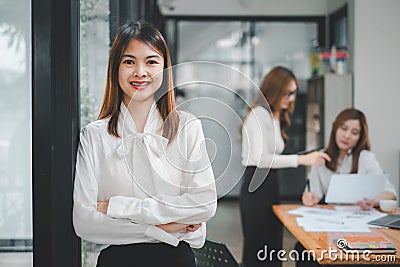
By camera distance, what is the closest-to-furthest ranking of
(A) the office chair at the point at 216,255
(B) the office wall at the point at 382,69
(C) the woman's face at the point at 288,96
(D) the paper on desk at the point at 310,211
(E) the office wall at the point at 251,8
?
(A) the office chair at the point at 216,255
(D) the paper on desk at the point at 310,211
(C) the woman's face at the point at 288,96
(B) the office wall at the point at 382,69
(E) the office wall at the point at 251,8

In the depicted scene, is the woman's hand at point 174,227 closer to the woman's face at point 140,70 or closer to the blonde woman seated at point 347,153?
the woman's face at point 140,70

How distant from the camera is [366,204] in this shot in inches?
110

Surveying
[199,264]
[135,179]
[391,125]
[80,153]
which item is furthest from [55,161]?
[391,125]

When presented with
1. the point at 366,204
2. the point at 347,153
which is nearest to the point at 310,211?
the point at 366,204

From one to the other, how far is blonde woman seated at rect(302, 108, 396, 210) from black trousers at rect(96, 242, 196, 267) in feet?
4.38

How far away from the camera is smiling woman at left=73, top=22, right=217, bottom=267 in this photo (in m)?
1.62

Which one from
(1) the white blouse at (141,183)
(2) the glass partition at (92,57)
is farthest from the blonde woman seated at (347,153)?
(1) the white blouse at (141,183)

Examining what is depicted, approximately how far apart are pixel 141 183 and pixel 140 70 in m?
0.28

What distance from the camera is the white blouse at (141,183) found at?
1615mm

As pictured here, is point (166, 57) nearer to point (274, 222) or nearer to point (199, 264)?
point (199, 264)

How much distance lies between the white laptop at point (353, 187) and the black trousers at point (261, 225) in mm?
429

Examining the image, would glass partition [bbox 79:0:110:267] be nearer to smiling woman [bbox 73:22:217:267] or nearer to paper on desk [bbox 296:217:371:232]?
smiling woman [bbox 73:22:217:267]

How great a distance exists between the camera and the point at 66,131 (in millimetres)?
1644

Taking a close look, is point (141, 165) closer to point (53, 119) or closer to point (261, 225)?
point (53, 119)
